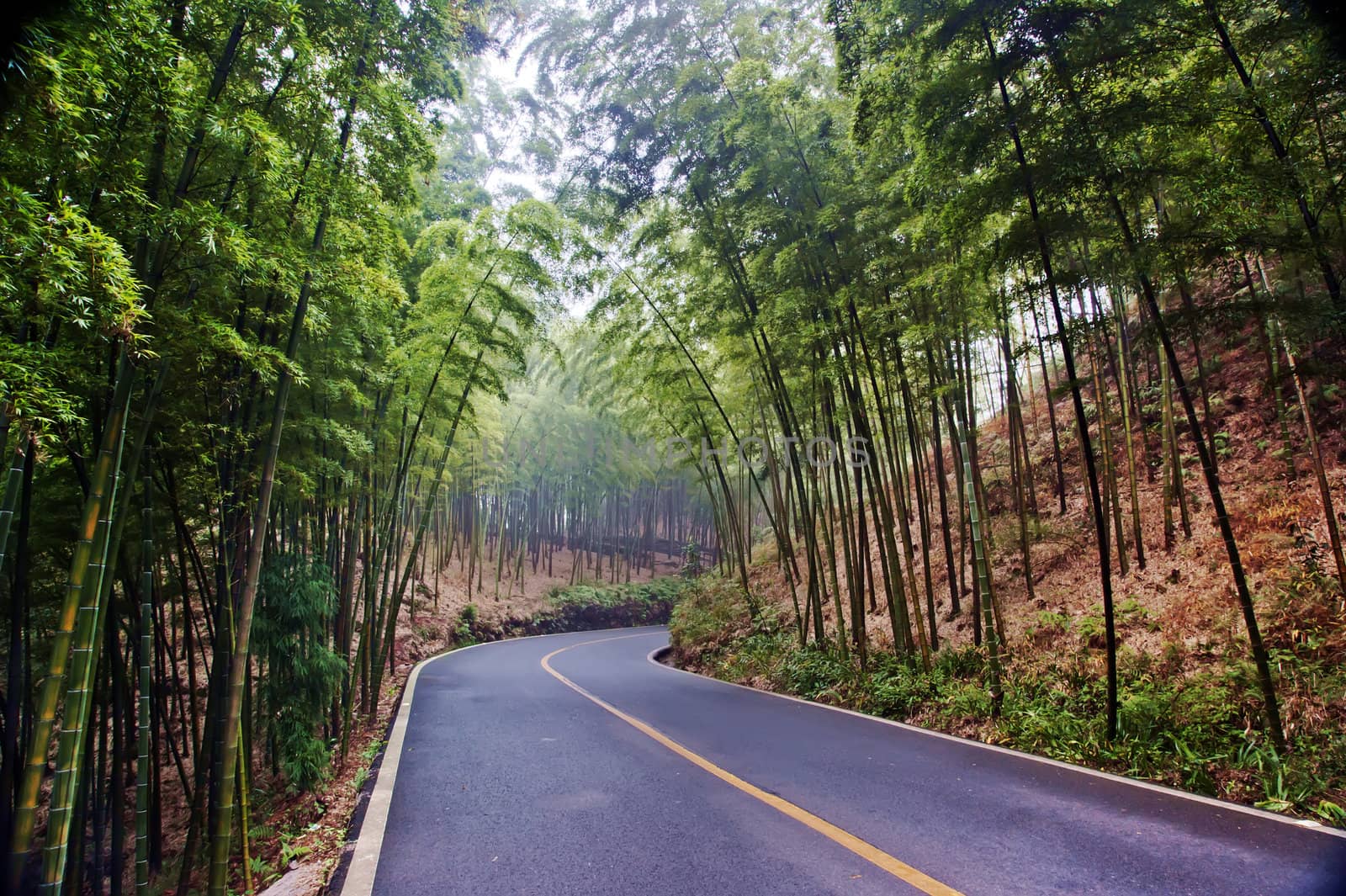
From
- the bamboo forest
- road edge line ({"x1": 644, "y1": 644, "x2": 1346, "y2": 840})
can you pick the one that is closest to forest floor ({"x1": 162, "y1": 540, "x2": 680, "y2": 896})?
the bamboo forest

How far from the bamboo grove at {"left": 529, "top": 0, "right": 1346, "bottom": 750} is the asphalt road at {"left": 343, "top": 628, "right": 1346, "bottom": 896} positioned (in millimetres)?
1138

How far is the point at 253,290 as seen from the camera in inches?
145

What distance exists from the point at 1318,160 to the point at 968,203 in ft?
5.48

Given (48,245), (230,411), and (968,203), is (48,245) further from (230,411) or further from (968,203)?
(968,203)

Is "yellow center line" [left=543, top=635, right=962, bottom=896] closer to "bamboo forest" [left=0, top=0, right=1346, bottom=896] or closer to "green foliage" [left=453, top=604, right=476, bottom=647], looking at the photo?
"bamboo forest" [left=0, top=0, right=1346, bottom=896]

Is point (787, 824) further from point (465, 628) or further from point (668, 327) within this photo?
point (465, 628)

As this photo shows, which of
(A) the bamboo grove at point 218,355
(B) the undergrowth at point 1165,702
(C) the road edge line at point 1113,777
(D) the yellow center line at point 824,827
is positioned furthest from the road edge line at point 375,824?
(B) the undergrowth at point 1165,702

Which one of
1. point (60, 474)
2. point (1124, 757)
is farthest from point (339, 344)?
point (1124, 757)

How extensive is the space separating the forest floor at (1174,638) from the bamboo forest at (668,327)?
3 centimetres

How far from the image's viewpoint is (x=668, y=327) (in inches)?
316

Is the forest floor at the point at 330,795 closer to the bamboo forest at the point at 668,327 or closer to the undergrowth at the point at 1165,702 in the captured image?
the bamboo forest at the point at 668,327

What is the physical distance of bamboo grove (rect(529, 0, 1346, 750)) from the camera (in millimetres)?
3164

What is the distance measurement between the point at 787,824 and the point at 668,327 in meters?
6.25

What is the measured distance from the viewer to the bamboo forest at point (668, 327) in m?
2.37
